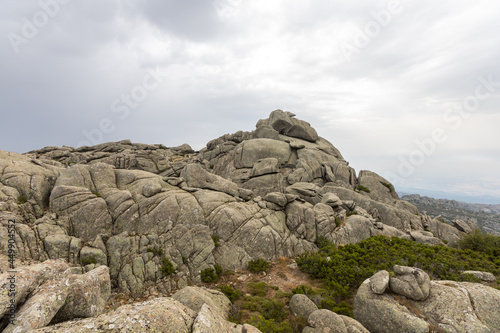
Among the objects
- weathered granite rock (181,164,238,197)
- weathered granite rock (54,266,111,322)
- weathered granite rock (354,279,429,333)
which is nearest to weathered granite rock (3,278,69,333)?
weathered granite rock (54,266,111,322)

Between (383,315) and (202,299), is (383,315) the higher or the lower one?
the higher one

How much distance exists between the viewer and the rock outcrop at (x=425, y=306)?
13414 mm

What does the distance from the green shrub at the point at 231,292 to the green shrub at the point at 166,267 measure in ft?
19.1

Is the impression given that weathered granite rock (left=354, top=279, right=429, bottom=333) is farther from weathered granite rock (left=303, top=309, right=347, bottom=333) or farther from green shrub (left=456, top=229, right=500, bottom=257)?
green shrub (left=456, top=229, right=500, bottom=257)

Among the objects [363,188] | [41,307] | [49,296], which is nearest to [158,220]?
[49,296]

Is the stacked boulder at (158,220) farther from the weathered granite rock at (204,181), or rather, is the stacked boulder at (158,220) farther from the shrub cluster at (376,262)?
the shrub cluster at (376,262)


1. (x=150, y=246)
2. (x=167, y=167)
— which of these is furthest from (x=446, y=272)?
(x=167, y=167)

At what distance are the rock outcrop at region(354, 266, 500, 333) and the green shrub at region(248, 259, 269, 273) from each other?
12277mm

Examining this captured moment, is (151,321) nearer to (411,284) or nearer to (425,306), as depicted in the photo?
(411,284)

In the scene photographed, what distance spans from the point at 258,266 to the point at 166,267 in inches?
429

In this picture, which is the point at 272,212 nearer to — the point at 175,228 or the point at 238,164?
the point at 175,228

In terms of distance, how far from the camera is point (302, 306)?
1909cm

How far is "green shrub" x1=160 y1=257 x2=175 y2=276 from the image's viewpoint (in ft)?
75.9

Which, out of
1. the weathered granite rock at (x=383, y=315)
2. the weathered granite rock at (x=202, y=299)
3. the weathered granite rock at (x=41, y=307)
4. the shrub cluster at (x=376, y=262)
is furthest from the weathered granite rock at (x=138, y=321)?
the shrub cluster at (x=376, y=262)
